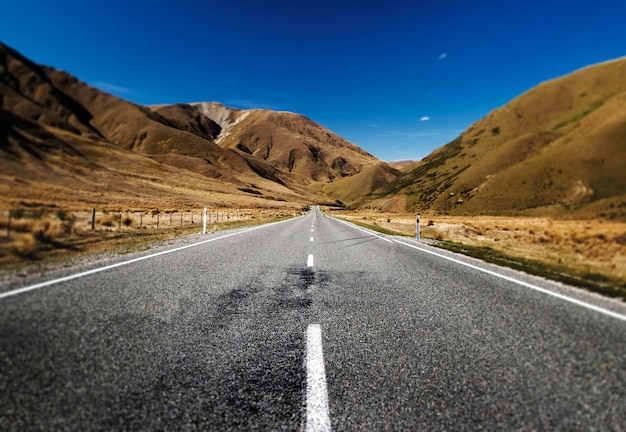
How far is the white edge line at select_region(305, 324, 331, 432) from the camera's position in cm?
211

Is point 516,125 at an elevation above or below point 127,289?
above

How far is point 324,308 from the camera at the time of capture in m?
4.65

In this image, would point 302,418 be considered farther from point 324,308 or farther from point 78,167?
point 78,167

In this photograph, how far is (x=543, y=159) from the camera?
85.9 m

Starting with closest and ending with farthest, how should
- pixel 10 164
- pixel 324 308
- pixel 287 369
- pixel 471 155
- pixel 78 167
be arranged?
pixel 287 369, pixel 324 308, pixel 10 164, pixel 78 167, pixel 471 155

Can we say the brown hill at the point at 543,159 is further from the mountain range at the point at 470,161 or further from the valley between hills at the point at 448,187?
the valley between hills at the point at 448,187

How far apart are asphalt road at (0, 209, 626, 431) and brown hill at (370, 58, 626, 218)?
115 feet

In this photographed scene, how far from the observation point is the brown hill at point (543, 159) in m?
67.0

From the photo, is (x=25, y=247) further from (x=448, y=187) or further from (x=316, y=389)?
(x=448, y=187)

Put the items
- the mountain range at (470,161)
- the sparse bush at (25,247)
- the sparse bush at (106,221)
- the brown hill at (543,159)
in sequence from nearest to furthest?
the sparse bush at (25,247), the sparse bush at (106,221), the mountain range at (470,161), the brown hill at (543,159)

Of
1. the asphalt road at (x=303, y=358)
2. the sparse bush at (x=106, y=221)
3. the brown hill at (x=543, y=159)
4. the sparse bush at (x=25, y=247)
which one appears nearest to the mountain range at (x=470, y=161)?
the brown hill at (x=543, y=159)

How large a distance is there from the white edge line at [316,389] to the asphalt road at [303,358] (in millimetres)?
14

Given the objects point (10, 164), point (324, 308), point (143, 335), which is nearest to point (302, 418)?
point (143, 335)

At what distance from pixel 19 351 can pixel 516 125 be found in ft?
533
